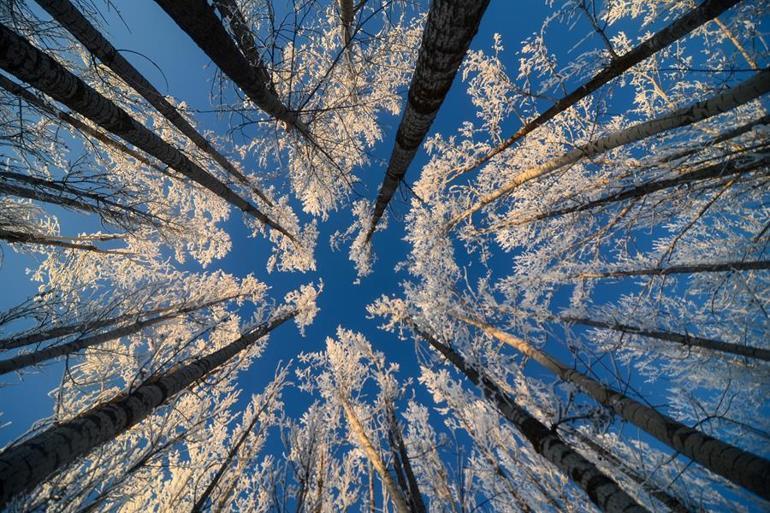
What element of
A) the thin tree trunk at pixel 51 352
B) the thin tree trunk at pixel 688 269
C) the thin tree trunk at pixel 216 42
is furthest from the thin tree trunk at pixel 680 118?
the thin tree trunk at pixel 51 352

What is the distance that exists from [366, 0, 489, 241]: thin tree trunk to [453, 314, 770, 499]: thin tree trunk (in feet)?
10.9

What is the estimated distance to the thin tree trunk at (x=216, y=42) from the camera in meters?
1.99

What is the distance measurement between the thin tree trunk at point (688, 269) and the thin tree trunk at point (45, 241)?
10019 millimetres

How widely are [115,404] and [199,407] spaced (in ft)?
21.9

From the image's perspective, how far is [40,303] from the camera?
14.5 ft

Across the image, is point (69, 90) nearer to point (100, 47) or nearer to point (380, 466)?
point (100, 47)

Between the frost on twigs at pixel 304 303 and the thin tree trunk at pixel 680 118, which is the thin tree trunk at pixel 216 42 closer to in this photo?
the thin tree trunk at pixel 680 118

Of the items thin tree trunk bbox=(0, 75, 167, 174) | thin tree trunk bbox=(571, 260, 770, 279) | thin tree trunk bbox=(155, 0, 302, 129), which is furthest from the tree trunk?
thin tree trunk bbox=(571, 260, 770, 279)

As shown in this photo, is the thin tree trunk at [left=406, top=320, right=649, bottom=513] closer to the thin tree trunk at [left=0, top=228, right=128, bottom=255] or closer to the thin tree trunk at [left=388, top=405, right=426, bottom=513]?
the thin tree trunk at [left=388, top=405, right=426, bottom=513]

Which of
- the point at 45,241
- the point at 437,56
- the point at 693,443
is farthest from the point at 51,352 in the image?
the point at 693,443

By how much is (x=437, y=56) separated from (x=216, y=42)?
67.3 inches

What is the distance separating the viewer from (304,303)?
1245cm

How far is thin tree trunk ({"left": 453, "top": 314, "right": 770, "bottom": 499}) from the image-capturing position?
7.55 feet

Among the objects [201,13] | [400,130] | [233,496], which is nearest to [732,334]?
[400,130]
